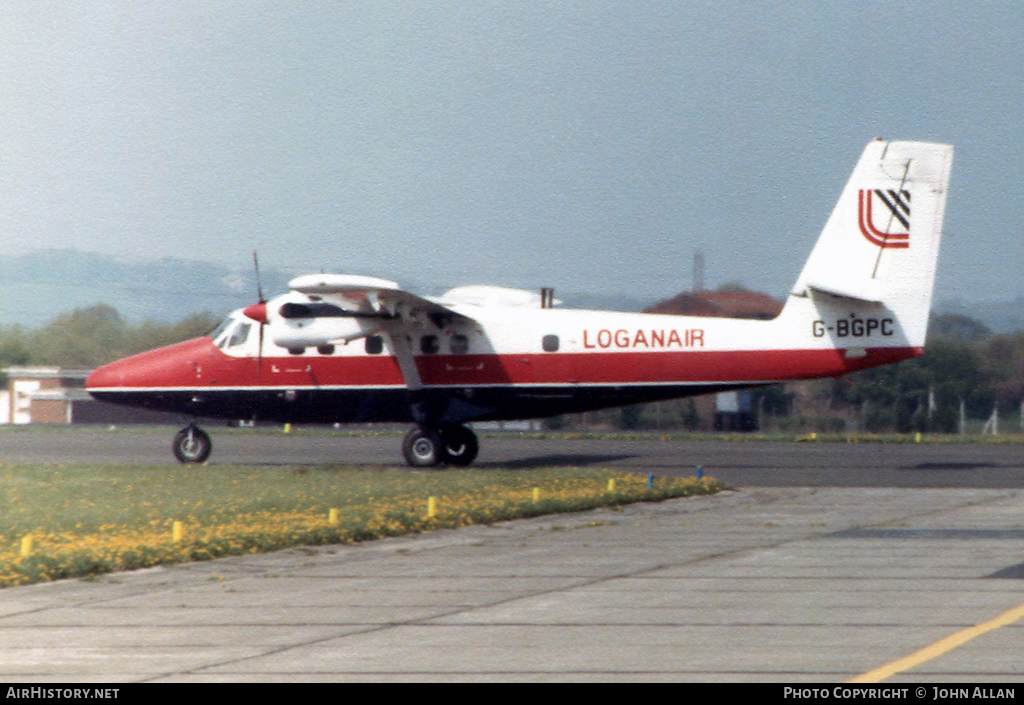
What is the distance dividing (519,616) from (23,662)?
3.77 metres

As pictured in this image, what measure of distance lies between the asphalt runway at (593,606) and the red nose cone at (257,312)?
10.4 metres

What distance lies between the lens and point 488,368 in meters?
25.8

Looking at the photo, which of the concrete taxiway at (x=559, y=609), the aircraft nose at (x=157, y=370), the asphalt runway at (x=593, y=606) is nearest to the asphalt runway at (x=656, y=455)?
the aircraft nose at (x=157, y=370)

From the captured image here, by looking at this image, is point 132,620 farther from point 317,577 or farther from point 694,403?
point 694,403

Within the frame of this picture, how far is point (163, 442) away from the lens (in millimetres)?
34906

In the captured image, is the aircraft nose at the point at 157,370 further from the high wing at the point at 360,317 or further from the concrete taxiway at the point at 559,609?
the concrete taxiway at the point at 559,609

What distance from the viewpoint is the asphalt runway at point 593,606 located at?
797 cm

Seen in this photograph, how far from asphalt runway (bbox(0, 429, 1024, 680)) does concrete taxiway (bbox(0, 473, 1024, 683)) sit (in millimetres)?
31

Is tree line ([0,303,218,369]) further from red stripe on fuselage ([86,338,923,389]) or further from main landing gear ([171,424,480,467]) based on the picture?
main landing gear ([171,424,480,467])

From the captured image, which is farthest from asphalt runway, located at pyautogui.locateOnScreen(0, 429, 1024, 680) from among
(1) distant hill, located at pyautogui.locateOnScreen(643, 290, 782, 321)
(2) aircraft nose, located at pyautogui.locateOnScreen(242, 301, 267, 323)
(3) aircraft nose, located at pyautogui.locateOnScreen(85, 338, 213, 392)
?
(1) distant hill, located at pyautogui.locateOnScreen(643, 290, 782, 321)

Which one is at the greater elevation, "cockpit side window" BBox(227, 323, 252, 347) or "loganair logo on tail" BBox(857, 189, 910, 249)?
"loganair logo on tail" BBox(857, 189, 910, 249)

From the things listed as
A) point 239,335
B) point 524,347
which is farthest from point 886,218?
point 239,335

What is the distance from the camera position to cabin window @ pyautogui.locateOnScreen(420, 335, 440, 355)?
85.1 ft

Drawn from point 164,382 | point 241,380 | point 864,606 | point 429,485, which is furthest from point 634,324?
point 864,606
